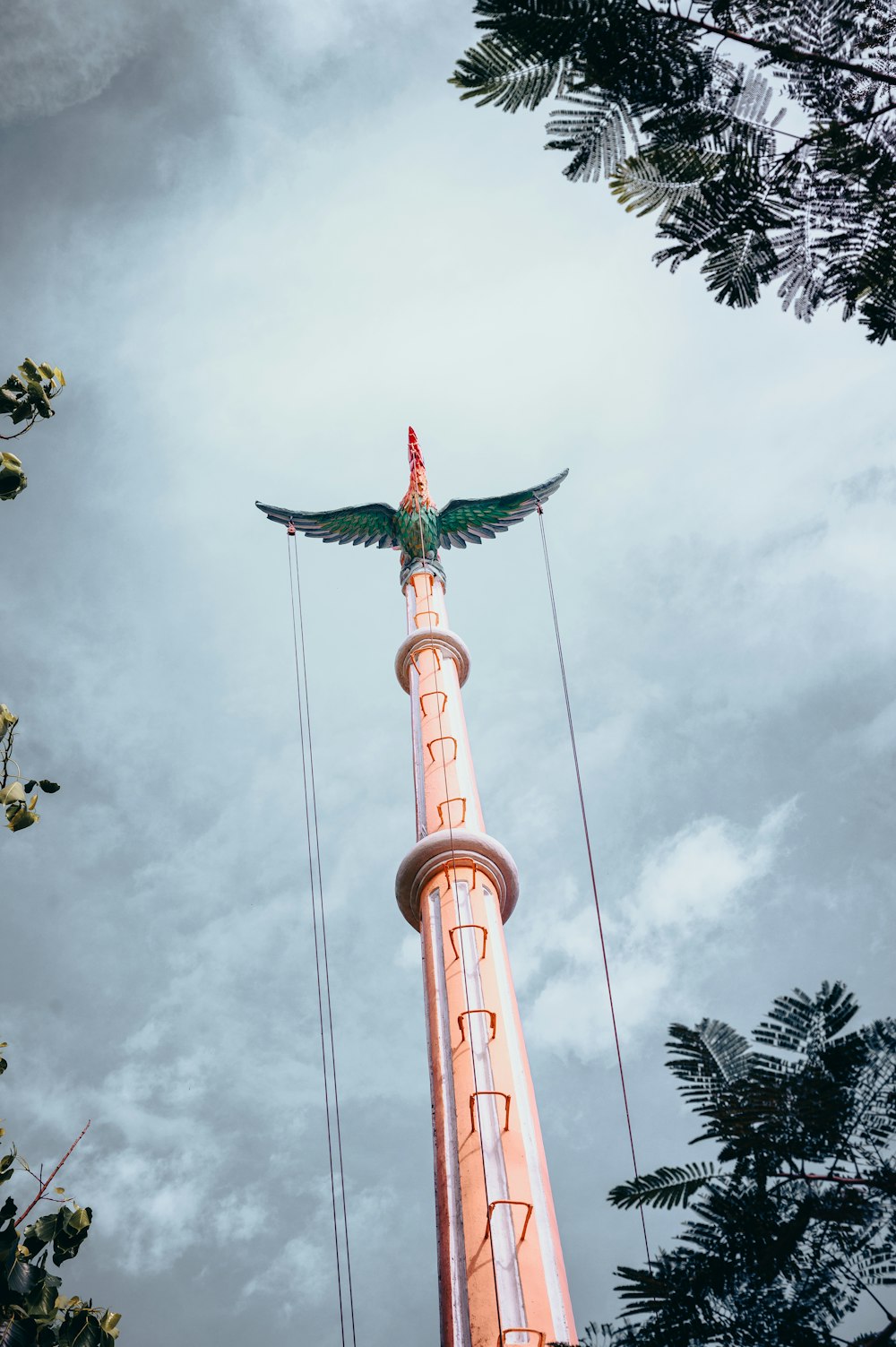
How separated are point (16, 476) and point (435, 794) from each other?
6963 mm

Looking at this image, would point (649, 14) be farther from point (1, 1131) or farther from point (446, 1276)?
point (446, 1276)

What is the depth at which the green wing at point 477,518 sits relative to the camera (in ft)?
56.2

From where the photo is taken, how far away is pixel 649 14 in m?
2.70

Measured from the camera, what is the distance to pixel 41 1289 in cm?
371

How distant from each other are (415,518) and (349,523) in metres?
1.58

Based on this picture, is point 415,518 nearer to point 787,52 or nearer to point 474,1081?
point 474,1081

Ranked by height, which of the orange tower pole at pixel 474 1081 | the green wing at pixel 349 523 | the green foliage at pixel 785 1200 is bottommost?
the green foliage at pixel 785 1200

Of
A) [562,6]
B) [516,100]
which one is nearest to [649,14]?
[562,6]

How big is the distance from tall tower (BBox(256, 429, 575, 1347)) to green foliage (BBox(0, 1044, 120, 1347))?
2.93 m

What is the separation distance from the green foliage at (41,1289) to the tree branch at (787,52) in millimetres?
3878

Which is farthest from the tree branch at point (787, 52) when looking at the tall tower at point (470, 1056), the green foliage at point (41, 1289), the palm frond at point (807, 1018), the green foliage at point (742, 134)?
the tall tower at point (470, 1056)

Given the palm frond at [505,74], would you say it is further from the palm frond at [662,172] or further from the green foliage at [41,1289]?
the green foliage at [41,1289]

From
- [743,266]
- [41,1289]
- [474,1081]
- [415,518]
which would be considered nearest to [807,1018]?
[743,266]

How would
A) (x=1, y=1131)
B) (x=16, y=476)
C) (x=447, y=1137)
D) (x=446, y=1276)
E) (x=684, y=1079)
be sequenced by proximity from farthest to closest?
(x=447, y=1137)
(x=446, y=1276)
(x=16, y=476)
(x=1, y=1131)
(x=684, y=1079)
